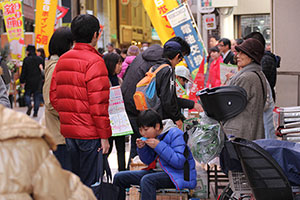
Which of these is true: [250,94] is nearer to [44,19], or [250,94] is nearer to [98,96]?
[98,96]

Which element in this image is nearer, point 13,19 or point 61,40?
point 61,40

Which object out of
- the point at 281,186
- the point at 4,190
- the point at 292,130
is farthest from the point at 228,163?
the point at 4,190

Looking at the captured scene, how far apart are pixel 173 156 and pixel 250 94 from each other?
43.3 inches

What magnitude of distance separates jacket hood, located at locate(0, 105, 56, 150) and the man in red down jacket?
256cm

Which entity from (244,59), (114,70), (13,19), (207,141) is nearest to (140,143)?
(207,141)

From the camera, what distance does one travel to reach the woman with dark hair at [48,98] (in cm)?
531

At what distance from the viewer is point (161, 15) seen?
915 centimetres

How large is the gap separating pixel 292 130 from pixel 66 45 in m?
2.49

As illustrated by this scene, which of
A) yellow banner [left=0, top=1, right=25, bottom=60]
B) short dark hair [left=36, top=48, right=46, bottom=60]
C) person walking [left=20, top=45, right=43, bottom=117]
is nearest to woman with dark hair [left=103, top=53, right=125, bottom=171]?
person walking [left=20, top=45, right=43, bottom=117]

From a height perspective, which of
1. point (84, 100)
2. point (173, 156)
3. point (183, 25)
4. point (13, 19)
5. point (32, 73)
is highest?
point (13, 19)

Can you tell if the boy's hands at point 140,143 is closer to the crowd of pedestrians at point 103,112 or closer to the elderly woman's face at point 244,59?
the crowd of pedestrians at point 103,112

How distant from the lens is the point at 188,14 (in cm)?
887

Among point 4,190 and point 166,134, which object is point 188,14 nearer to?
point 166,134

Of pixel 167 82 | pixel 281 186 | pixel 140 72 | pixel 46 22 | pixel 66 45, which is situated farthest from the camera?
pixel 46 22
